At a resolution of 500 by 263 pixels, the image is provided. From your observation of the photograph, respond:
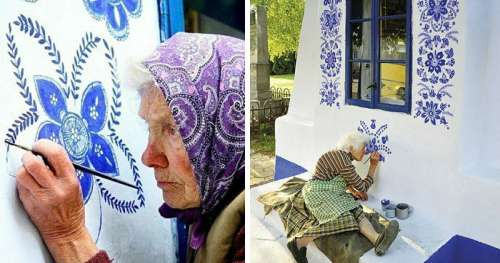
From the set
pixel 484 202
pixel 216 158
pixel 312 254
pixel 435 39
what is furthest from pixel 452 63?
pixel 216 158

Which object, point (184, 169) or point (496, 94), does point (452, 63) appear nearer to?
Result: point (496, 94)

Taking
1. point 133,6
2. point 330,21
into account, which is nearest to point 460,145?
point 330,21

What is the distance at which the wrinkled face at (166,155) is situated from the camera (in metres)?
0.92

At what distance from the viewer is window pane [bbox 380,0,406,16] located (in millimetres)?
2117

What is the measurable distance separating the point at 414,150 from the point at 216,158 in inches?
55.9

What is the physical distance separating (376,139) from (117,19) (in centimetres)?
177

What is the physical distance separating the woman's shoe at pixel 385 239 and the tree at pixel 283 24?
11.7 ft

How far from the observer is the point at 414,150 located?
214 centimetres

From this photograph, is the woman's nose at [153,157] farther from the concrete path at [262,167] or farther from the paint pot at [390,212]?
the concrete path at [262,167]

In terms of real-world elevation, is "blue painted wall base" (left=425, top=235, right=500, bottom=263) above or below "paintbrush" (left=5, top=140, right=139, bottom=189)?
below

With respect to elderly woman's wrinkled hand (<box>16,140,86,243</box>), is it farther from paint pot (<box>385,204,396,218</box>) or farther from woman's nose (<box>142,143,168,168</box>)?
paint pot (<box>385,204,396,218</box>)

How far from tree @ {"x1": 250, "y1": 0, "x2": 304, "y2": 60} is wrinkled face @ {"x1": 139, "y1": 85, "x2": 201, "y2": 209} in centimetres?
432

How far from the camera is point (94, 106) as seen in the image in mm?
827

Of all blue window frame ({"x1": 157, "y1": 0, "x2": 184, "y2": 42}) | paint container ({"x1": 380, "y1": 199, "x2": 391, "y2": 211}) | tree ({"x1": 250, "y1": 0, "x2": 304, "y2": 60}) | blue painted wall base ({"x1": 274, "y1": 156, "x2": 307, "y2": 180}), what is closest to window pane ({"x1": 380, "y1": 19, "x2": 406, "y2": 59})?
paint container ({"x1": 380, "y1": 199, "x2": 391, "y2": 211})
